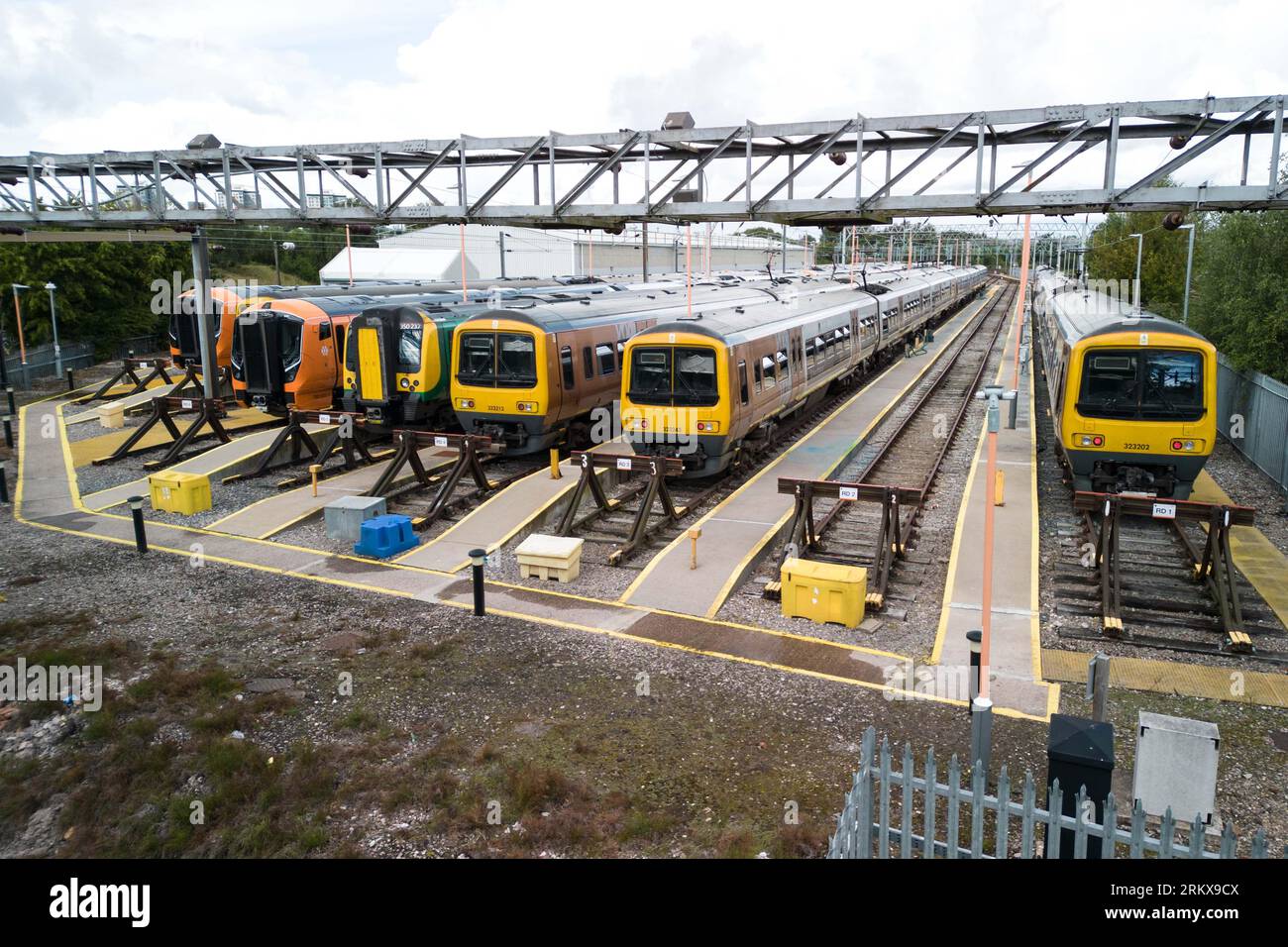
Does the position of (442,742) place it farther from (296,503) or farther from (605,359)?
(605,359)

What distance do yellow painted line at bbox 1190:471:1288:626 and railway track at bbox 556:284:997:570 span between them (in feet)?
24.7

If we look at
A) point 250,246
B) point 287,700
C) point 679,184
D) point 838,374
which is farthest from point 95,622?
point 250,246

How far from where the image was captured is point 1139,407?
13.2m

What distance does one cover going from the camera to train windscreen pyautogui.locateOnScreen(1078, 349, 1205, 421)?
42.5 feet

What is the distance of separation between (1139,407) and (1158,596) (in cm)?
310

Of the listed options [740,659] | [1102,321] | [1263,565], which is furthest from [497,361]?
[1263,565]

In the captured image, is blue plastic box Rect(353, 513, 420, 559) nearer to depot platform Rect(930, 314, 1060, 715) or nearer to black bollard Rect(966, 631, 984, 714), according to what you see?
depot platform Rect(930, 314, 1060, 715)

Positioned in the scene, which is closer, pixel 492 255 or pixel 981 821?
pixel 981 821

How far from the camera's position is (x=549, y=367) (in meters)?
16.8

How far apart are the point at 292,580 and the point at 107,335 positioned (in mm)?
31152

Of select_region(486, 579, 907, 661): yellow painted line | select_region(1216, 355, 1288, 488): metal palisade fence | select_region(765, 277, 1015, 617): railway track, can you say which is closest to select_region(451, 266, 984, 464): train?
select_region(765, 277, 1015, 617): railway track

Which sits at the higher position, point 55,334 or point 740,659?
point 55,334

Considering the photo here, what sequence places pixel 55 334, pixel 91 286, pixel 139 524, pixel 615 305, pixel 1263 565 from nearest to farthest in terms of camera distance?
pixel 1263 565
pixel 139 524
pixel 615 305
pixel 55 334
pixel 91 286
